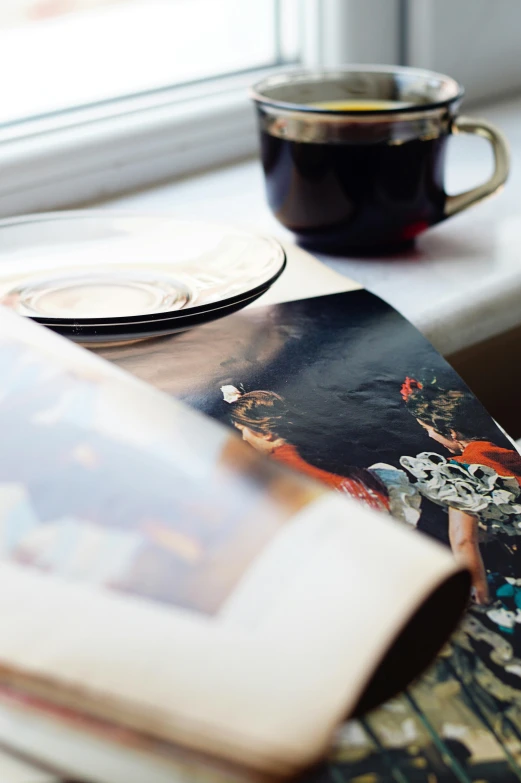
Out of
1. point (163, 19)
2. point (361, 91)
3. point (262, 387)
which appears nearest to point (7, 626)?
point (262, 387)

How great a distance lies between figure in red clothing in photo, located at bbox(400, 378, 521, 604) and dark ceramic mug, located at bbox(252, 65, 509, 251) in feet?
0.55

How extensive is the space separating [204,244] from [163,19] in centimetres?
39

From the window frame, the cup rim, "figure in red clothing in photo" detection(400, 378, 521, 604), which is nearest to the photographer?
"figure in red clothing in photo" detection(400, 378, 521, 604)

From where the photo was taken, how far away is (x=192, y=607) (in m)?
0.18

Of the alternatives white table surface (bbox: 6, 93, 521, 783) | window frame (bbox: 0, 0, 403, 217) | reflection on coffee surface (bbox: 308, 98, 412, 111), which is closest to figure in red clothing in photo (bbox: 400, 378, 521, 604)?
white table surface (bbox: 6, 93, 521, 783)

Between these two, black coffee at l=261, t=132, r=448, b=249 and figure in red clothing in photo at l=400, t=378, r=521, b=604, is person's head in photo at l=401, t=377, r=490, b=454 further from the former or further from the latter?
black coffee at l=261, t=132, r=448, b=249

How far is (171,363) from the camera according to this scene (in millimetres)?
375

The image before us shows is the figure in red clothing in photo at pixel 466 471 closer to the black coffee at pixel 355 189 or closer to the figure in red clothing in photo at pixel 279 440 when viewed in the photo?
the figure in red clothing in photo at pixel 279 440

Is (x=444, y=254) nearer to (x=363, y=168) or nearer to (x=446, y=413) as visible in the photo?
(x=363, y=168)

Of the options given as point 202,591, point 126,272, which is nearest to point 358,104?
point 126,272

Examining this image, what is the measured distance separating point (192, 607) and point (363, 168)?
1.20ft

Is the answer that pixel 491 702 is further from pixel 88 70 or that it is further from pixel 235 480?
pixel 88 70

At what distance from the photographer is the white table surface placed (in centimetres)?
49

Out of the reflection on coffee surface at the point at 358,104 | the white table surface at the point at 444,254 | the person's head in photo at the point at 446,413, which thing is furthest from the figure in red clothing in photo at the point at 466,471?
the reflection on coffee surface at the point at 358,104
